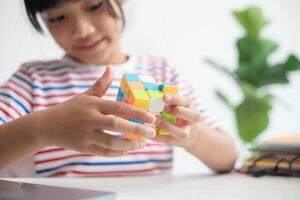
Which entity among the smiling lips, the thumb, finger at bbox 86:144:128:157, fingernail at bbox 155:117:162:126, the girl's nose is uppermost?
the girl's nose

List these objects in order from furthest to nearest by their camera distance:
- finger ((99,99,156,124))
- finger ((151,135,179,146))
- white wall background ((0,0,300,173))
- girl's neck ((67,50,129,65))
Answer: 1. white wall background ((0,0,300,173))
2. girl's neck ((67,50,129,65))
3. finger ((151,135,179,146))
4. finger ((99,99,156,124))

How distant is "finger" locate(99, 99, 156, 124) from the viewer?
54 centimetres

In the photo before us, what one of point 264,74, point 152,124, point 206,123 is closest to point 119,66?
point 206,123

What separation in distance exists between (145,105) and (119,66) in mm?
467

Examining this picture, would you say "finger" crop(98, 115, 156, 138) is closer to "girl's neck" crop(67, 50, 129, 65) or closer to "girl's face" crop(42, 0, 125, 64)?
"girl's face" crop(42, 0, 125, 64)

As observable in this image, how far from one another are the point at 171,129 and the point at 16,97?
1.34ft

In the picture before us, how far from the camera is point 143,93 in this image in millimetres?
544

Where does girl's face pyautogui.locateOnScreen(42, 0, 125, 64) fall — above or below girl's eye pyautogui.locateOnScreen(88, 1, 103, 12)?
below

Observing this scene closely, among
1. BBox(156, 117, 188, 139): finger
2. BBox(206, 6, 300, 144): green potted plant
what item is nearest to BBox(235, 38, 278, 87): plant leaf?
BBox(206, 6, 300, 144): green potted plant

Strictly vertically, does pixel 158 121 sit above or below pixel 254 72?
below

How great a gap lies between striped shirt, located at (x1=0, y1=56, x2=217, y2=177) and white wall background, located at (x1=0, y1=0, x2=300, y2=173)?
1.99ft

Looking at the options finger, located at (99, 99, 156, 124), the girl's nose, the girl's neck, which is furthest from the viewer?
the girl's neck

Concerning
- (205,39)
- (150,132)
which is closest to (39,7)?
(150,132)

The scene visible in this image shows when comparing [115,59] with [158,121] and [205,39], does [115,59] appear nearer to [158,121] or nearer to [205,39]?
[158,121]
